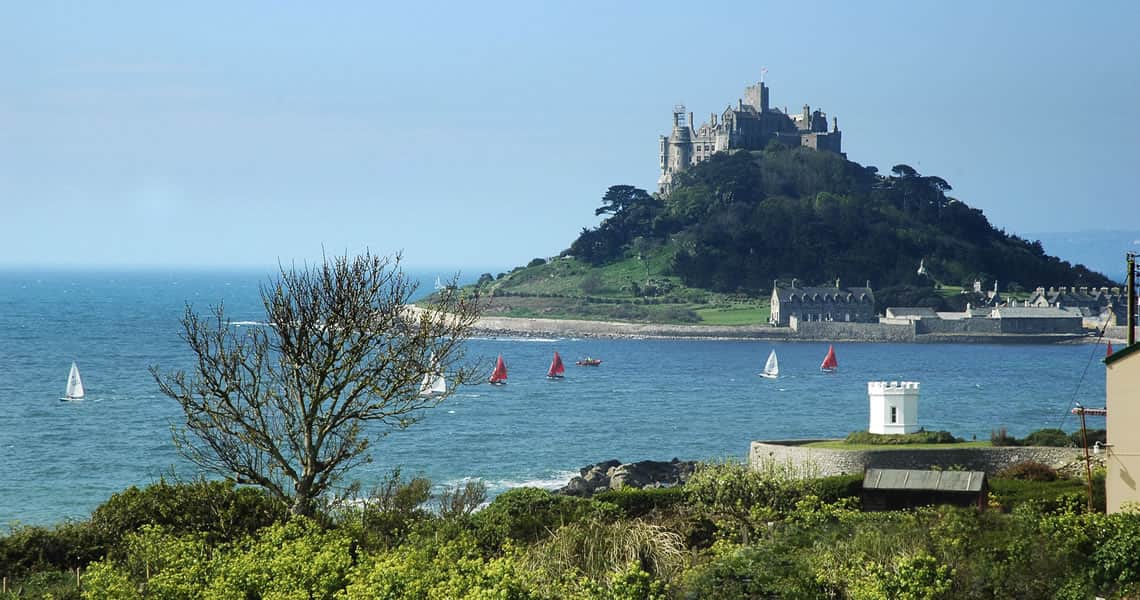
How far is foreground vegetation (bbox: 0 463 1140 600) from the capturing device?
47.5 feet

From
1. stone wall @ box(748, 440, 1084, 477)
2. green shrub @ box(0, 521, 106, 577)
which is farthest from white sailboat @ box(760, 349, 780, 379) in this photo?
green shrub @ box(0, 521, 106, 577)

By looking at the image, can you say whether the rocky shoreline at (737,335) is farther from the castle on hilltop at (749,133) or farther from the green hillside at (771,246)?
the castle on hilltop at (749,133)

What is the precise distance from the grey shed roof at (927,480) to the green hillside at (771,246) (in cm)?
→ 11895

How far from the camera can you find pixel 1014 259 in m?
168

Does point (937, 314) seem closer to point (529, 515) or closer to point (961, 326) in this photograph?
point (961, 326)

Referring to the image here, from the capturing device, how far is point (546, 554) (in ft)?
55.0

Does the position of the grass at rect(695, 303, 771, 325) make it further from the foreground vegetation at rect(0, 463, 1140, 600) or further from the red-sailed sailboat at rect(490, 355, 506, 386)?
the foreground vegetation at rect(0, 463, 1140, 600)

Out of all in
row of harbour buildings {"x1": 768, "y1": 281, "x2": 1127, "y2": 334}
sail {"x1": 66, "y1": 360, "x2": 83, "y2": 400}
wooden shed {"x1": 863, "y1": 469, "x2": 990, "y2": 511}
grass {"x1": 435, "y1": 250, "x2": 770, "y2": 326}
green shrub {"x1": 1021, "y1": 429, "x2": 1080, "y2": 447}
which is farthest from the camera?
grass {"x1": 435, "y1": 250, "x2": 770, "y2": 326}

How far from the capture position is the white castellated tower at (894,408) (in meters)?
39.8

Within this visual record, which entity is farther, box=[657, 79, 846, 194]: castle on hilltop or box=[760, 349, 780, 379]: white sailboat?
box=[657, 79, 846, 194]: castle on hilltop

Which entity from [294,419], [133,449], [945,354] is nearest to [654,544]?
[294,419]

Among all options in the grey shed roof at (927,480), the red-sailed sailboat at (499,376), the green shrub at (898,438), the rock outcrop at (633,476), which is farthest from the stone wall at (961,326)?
the grey shed roof at (927,480)

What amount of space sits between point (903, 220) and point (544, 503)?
154m

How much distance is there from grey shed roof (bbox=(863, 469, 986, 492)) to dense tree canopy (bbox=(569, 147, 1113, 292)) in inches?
5102
